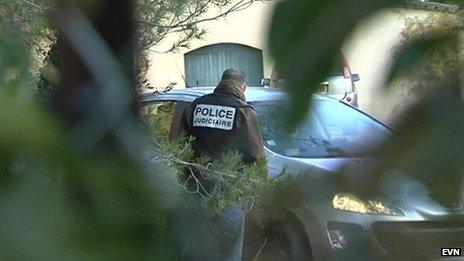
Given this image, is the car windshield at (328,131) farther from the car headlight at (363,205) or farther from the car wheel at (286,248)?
the car wheel at (286,248)

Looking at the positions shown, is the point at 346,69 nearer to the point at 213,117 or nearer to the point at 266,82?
the point at 266,82

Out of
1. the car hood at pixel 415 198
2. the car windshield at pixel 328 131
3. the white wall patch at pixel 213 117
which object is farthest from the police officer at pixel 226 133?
Answer: the car hood at pixel 415 198

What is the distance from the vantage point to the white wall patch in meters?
1.65

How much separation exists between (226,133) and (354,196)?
104 centimetres

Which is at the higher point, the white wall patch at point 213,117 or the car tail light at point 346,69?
the car tail light at point 346,69

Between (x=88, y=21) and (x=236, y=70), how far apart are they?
0.63ft

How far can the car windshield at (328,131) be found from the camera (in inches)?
23.7

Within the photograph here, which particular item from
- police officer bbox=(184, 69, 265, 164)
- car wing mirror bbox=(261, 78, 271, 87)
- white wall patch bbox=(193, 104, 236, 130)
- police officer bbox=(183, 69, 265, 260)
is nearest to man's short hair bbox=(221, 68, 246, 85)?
police officer bbox=(183, 69, 265, 260)

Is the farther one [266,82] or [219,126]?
[219,126]

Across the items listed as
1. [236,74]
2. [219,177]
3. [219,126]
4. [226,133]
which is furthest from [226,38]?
[219,126]

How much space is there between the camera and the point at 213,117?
5.55 ft

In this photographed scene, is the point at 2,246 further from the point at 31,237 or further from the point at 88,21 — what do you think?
the point at 88,21

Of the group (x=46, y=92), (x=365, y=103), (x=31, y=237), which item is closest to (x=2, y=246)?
(x=31, y=237)

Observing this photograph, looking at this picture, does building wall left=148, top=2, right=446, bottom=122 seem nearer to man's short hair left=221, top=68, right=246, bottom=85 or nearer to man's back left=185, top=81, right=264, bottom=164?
man's short hair left=221, top=68, right=246, bottom=85
